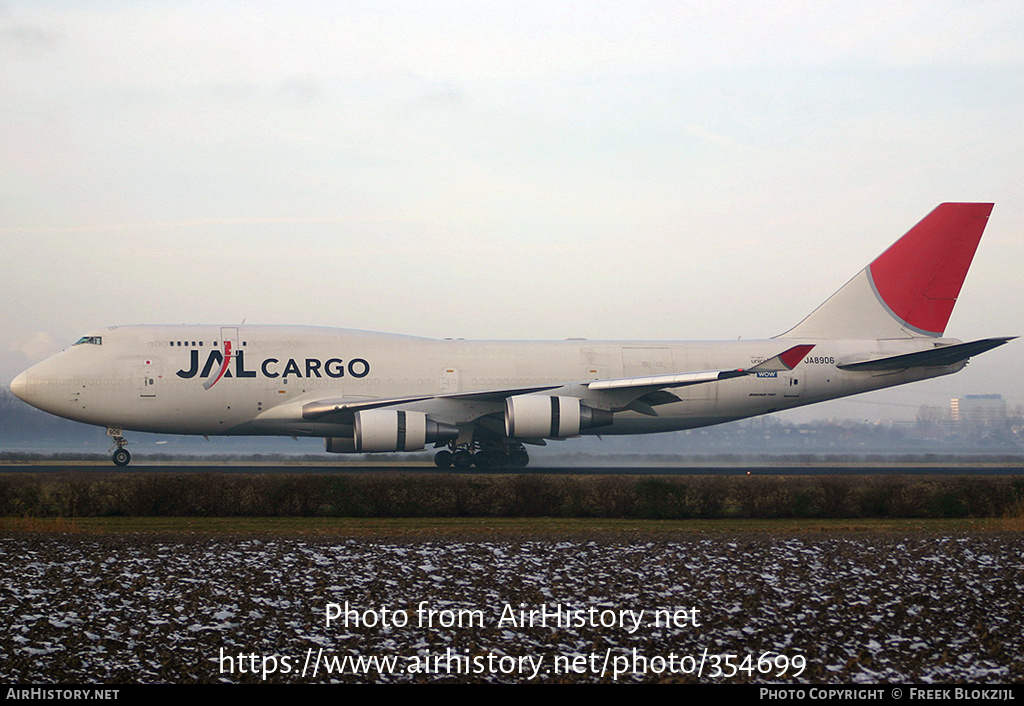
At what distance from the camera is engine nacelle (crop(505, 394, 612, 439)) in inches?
1064

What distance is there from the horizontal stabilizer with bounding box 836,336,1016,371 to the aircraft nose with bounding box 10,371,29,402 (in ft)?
76.6

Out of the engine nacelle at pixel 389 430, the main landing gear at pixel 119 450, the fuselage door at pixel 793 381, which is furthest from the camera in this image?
the fuselage door at pixel 793 381

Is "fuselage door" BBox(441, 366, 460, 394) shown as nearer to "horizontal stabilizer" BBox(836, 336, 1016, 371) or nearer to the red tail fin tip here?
"horizontal stabilizer" BBox(836, 336, 1016, 371)

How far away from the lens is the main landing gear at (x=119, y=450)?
27828 millimetres

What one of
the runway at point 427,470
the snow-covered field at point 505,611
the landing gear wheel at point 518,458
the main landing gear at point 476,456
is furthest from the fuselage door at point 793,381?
the snow-covered field at point 505,611

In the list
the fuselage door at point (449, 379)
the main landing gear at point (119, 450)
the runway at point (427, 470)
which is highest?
the fuselage door at point (449, 379)

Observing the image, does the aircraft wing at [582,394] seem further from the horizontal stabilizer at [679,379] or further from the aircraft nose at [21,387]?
the aircraft nose at [21,387]

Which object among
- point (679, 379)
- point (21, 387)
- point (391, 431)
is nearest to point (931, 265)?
point (679, 379)

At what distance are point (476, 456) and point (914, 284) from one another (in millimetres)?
14706

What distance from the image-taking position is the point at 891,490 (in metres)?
20.3

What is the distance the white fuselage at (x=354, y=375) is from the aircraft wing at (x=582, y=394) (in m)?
0.23

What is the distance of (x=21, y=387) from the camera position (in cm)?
2736

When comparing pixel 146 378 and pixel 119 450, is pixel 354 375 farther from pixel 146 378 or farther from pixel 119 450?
pixel 119 450

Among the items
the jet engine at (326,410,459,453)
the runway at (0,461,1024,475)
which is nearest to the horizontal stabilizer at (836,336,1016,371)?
the runway at (0,461,1024,475)
